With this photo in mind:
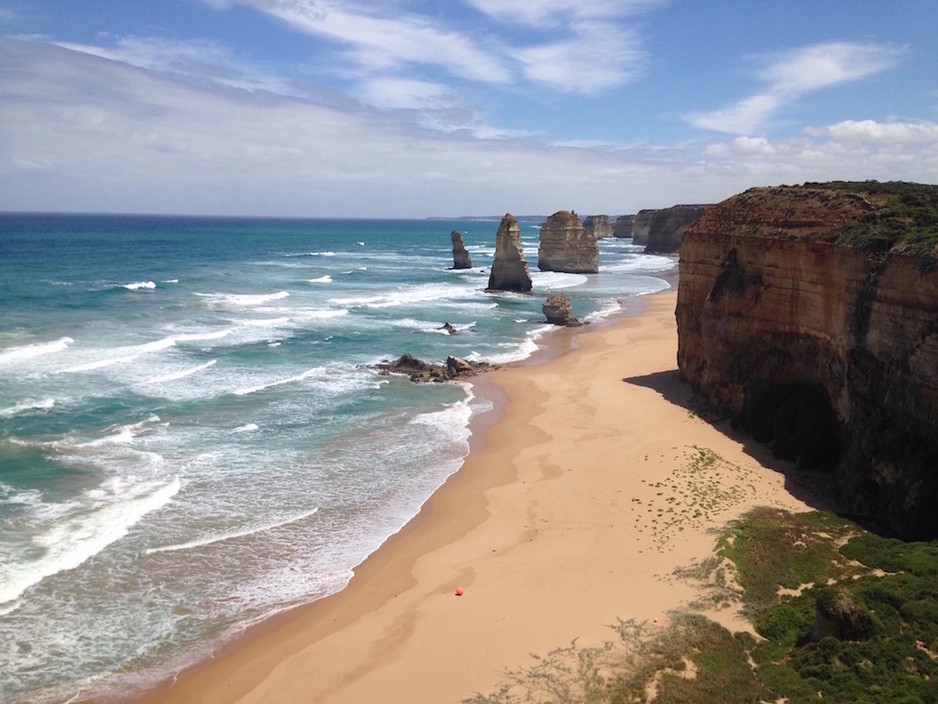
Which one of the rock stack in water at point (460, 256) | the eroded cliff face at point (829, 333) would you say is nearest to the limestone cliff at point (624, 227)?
the rock stack in water at point (460, 256)

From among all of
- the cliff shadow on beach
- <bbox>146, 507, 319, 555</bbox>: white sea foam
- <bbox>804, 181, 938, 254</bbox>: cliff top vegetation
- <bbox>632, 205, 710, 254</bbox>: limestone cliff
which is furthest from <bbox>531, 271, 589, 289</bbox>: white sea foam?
<bbox>146, 507, 319, 555</bbox>: white sea foam

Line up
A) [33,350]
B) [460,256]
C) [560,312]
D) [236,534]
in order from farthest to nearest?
[460,256] → [560,312] → [33,350] → [236,534]

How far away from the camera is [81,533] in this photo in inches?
693

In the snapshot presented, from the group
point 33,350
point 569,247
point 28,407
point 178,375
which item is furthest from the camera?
point 569,247

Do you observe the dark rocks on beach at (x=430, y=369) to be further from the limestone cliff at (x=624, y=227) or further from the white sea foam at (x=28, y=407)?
the limestone cliff at (x=624, y=227)

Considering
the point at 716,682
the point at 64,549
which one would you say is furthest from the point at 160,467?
the point at 716,682

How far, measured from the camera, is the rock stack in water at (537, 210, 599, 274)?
79188 mm

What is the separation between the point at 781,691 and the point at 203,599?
10.8 metres

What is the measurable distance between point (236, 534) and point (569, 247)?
66014 mm

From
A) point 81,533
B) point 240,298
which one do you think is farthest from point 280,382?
point 240,298

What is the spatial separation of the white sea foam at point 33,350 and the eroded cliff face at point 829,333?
95.9ft

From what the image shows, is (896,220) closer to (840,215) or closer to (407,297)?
(840,215)

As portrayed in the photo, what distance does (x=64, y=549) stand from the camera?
55.1 ft

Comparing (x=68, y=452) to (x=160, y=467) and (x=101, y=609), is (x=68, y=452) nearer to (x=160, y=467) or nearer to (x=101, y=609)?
(x=160, y=467)
